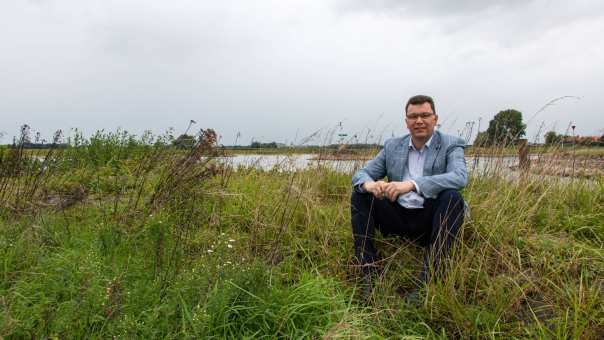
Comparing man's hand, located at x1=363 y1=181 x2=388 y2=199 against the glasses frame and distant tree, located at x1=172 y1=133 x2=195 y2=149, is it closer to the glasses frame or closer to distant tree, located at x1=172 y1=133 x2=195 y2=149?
the glasses frame

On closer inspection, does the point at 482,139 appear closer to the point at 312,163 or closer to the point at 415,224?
the point at 312,163

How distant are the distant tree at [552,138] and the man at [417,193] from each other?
2.61 meters

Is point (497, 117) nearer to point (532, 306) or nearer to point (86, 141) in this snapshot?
point (532, 306)

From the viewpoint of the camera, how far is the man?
7.67ft

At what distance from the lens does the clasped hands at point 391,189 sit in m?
2.40

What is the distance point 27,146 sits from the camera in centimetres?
319

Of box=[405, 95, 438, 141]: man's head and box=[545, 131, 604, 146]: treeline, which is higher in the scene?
box=[545, 131, 604, 146]: treeline

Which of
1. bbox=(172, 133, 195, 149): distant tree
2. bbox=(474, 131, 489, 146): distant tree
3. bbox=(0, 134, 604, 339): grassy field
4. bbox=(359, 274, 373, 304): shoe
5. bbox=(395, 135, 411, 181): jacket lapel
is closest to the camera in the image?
bbox=(0, 134, 604, 339): grassy field

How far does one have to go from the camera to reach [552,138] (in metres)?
4.50

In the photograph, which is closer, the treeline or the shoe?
the shoe

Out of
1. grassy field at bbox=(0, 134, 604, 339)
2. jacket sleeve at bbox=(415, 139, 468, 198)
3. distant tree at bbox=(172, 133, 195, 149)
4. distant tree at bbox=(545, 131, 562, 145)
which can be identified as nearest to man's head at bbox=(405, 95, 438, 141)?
jacket sleeve at bbox=(415, 139, 468, 198)

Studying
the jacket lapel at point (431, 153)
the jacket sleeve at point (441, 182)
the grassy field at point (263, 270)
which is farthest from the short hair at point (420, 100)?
the grassy field at point (263, 270)

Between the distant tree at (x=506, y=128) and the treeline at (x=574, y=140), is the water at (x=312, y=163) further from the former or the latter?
the treeline at (x=574, y=140)

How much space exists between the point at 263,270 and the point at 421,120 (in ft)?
4.95
